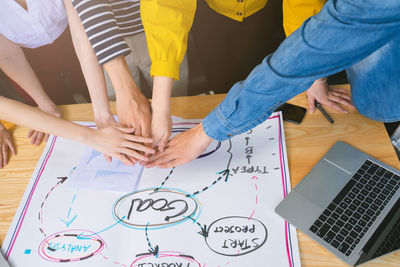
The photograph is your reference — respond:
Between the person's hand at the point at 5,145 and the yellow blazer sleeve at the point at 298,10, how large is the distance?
776 millimetres

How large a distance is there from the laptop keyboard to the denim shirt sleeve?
0.21 m

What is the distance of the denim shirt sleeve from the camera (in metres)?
0.34

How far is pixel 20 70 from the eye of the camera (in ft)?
2.38

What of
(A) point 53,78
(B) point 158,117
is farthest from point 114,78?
(A) point 53,78

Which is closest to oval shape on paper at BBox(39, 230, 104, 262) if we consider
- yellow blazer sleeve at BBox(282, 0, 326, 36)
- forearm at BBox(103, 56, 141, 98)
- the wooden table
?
the wooden table

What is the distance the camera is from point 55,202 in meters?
0.58

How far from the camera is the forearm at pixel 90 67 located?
0.66 m

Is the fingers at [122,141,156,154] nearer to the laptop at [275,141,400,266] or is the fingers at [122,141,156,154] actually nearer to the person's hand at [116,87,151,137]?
the person's hand at [116,87,151,137]

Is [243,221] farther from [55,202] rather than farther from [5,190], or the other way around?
[5,190]

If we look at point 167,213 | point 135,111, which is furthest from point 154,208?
point 135,111

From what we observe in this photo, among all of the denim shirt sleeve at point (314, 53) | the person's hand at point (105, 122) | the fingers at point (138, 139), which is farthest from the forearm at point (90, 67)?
the denim shirt sleeve at point (314, 53)

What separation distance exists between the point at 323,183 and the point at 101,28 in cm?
58

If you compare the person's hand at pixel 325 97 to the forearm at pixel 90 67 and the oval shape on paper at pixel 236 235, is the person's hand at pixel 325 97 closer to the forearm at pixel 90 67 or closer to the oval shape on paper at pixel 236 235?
the oval shape on paper at pixel 236 235

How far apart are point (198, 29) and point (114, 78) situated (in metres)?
0.41
